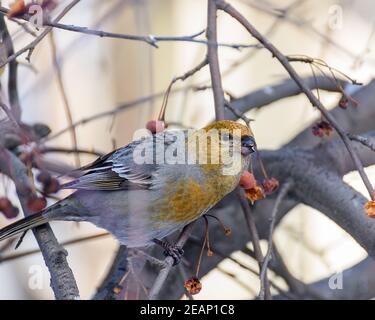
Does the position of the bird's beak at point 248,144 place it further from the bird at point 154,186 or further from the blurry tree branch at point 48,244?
the blurry tree branch at point 48,244

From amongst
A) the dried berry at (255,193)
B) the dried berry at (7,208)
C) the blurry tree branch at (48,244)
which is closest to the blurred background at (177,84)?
the dried berry at (7,208)

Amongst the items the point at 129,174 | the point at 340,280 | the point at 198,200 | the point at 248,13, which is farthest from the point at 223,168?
the point at 248,13

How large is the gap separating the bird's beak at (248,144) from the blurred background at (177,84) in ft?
3.64

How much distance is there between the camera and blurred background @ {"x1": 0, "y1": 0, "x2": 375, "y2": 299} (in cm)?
345

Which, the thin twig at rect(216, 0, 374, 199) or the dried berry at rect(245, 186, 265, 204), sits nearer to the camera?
the thin twig at rect(216, 0, 374, 199)

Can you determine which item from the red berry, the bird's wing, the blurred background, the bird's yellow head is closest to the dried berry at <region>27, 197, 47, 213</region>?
the bird's wing

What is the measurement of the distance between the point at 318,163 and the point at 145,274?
→ 72 centimetres

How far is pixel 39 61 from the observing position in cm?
384

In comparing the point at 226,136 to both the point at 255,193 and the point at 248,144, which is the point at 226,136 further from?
the point at 255,193

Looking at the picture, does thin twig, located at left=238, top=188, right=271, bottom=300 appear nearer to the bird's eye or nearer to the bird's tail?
the bird's eye

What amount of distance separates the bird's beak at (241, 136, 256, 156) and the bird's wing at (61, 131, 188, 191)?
242 millimetres

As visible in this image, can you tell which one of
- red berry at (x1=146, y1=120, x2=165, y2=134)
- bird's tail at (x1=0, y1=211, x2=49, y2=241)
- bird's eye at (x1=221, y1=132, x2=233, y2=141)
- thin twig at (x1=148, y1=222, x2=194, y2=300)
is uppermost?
red berry at (x1=146, y1=120, x2=165, y2=134)

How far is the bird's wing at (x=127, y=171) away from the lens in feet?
7.38
